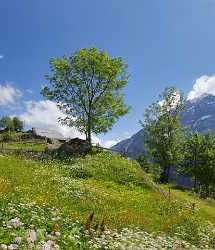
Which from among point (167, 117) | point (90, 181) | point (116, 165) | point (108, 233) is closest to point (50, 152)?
point (116, 165)

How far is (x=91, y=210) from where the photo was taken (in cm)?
3177

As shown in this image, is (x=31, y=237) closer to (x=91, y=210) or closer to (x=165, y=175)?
(x=91, y=210)

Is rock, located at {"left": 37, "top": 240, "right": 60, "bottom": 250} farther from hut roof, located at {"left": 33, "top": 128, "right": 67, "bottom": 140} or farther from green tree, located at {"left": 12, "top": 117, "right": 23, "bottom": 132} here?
green tree, located at {"left": 12, "top": 117, "right": 23, "bottom": 132}

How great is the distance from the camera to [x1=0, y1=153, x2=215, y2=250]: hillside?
21359 mm

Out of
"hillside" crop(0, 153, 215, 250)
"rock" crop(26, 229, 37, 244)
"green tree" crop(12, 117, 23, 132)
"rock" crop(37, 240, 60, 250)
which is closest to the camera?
"rock" crop(37, 240, 60, 250)

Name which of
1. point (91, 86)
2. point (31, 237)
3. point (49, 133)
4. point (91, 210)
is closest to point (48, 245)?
point (31, 237)

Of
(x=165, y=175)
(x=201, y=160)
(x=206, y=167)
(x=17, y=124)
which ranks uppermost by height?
(x=17, y=124)

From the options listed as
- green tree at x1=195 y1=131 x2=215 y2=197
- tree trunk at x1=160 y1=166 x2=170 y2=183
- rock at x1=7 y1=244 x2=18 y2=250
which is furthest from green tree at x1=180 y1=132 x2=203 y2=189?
rock at x1=7 y1=244 x2=18 y2=250

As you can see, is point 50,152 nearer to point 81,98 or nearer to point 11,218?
point 81,98

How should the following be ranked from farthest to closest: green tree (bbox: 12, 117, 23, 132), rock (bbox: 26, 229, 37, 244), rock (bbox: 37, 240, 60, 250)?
green tree (bbox: 12, 117, 23, 132) → rock (bbox: 26, 229, 37, 244) → rock (bbox: 37, 240, 60, 250)

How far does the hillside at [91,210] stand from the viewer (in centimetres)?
2136

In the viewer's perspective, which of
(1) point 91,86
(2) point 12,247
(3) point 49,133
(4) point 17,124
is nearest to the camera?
(2) point 12,247

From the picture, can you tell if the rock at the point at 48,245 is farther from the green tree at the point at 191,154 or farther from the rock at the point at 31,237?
the green tree at the point at 191,154

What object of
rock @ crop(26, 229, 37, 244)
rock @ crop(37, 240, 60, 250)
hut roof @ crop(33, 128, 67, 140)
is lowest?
rock @ crop(37, 240, 60, 250)
